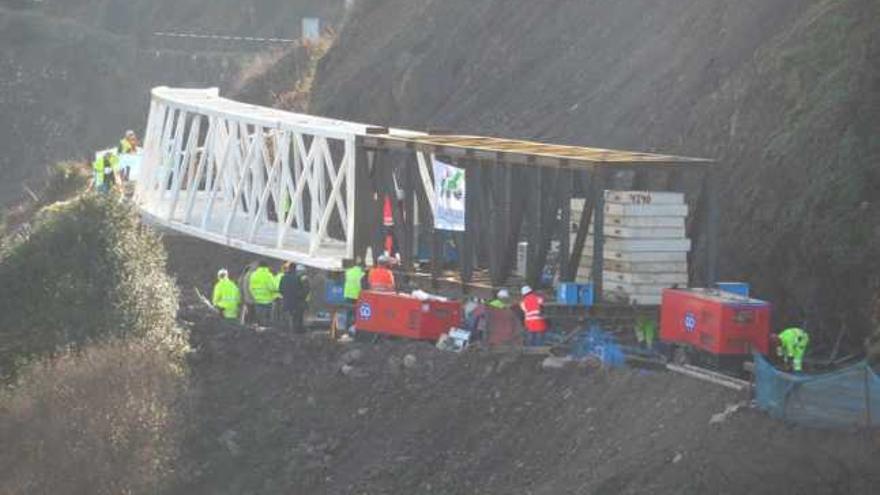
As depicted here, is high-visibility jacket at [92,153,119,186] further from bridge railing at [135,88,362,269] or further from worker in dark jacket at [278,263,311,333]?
worker in dark jacket at [278,263,311,333]

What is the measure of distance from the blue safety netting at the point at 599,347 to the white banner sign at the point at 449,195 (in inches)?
169

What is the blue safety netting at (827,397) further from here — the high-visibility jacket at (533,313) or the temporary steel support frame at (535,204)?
the temporary steel support frame at (535,204)

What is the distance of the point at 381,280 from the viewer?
2822 centimetres

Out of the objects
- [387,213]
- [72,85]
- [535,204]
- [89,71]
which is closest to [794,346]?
[535,204]

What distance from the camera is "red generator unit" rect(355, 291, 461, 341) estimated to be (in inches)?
1061

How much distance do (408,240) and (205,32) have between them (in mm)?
57438

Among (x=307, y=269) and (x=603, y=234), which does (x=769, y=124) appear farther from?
(x=307, y=269)

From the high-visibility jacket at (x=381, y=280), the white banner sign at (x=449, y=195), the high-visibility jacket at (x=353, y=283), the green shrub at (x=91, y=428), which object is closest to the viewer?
the green shrub at (x=91, y=428)

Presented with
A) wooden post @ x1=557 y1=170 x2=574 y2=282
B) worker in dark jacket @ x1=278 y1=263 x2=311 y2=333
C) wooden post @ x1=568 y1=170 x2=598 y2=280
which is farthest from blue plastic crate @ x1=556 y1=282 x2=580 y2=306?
worker in dark jacket @ x1=278 y1=263 x2=311 y2=333

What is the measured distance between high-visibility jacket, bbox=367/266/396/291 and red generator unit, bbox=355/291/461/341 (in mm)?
469

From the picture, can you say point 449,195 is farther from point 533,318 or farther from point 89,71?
point 89,71

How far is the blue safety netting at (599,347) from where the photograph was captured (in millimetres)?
24052

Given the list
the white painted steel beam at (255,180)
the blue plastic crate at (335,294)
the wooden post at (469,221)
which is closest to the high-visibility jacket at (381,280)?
the wooden post at (469,221)

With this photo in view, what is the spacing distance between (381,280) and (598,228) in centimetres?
447
